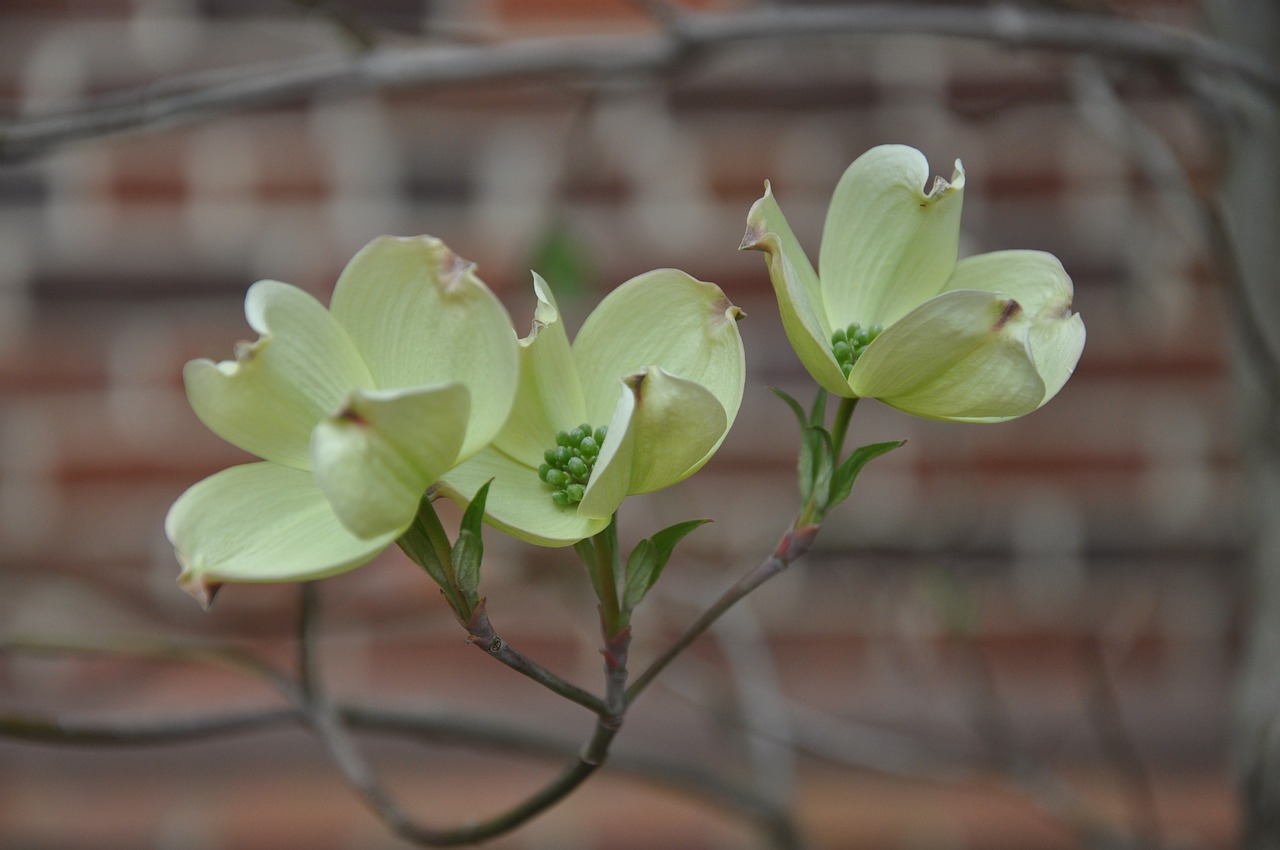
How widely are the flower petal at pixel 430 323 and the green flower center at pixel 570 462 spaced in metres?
0.03

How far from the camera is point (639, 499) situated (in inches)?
31.7

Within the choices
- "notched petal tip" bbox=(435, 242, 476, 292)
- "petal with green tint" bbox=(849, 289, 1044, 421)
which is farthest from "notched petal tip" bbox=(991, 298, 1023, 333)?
"notched petal tip" bbox=(435, 242, 476, 292)

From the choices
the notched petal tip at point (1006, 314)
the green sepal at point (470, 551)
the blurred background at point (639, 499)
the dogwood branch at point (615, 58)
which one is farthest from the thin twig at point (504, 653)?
the blurred background at point (639, 499)

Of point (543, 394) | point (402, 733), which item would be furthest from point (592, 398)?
point (402, 733)

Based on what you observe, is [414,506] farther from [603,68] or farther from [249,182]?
[249,182]

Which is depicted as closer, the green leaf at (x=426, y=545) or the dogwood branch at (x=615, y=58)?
the green leaf at (x=426, y=545)

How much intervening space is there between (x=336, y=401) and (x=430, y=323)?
2cm

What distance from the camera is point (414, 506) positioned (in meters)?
0.20

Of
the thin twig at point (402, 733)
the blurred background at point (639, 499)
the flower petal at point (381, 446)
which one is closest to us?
the flower petal at point (381, 446)

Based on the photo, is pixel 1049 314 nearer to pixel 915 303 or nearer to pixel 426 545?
pixel 915 303

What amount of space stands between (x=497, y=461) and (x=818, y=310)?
0.27 feet

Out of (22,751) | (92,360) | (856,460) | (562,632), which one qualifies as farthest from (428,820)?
(856,460)

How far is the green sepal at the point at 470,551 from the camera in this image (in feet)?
0.68

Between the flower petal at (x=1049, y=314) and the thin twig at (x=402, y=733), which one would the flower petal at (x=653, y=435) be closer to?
the flower petal at (x=1049, y=314)
